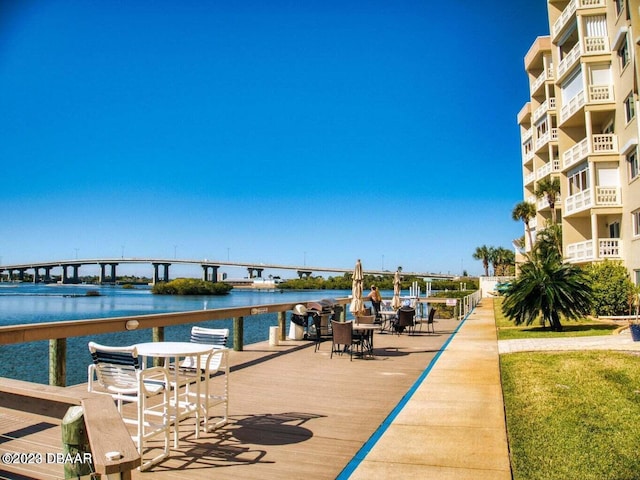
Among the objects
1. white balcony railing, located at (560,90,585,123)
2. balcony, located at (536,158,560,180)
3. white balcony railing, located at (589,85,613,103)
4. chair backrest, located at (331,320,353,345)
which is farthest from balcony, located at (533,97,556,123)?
chair backrest, located at (331,320,353,345)

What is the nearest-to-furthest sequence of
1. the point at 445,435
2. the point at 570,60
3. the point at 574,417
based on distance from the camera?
the point at 445,435, the point at 574,417, the point at 570,60

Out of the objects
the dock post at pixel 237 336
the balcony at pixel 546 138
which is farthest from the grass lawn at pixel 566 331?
the balcony at pixel 546 138

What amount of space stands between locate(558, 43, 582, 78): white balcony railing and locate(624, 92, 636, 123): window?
474 centimetres

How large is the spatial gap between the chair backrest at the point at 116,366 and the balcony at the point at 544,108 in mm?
40596

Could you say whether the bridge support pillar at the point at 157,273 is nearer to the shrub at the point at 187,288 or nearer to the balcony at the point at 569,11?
the shrub at the point at 187,288

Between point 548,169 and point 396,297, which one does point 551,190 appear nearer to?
point 548,169

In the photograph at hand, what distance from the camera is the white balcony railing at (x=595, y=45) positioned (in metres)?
28.4

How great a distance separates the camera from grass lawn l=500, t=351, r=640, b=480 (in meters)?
5.11

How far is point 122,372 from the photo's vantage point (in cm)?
516

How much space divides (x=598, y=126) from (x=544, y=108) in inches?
406

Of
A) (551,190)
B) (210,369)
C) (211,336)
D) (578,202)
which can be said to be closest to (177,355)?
(210,369)

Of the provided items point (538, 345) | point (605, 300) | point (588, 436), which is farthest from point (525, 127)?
point (588, 436)

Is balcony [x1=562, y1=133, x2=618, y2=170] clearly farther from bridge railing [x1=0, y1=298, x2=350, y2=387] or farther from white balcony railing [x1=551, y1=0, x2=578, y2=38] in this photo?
bridge railing [x1=0, y1=298, x2=350, y2=387]

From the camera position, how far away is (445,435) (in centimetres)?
611
